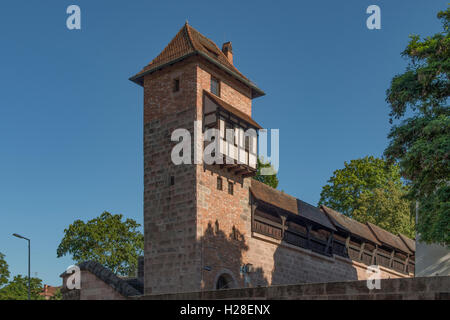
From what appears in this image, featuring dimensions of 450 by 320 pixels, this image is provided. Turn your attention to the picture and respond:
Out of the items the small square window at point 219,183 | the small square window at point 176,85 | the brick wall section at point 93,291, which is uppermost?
the small square window at point 176,85

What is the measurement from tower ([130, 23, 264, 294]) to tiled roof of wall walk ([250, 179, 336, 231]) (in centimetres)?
95

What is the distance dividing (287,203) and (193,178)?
22.4ft

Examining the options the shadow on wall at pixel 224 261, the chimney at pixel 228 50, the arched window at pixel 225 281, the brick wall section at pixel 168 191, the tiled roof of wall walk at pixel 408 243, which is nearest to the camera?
the shadow on wall at pixel 224 261

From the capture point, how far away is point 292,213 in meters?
26.7

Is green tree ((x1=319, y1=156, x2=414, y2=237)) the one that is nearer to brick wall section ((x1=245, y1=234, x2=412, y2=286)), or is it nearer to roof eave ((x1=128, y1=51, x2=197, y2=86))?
brick wall section ((x1=245, y1=234, x2=412, y2=286))

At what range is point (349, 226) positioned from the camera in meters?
32.1

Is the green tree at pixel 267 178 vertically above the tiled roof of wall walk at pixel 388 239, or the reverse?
the green tree at pixel 267 178

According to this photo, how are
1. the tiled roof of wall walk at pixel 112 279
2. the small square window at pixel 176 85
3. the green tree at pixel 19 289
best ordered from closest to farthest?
the tiled roof of wall walk at pixel 112 279 < the small square window at pixel 176 85 < the green tree at pixel 19 289

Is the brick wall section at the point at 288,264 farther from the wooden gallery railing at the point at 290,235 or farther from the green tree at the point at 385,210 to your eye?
the green tree at the point at 385,210

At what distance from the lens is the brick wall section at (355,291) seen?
8.72 meters

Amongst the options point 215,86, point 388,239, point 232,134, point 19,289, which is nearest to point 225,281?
point 232,134

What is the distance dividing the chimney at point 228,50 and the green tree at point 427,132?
14.4 metres

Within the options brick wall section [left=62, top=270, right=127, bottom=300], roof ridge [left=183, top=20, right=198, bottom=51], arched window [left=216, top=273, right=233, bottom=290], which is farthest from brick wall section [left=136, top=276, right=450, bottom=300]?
roof ridge [left=183, top=20, right=198, bottom=51]

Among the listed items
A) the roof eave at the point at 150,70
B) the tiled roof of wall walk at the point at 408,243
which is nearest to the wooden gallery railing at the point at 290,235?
the roof eave at the point at 150,70
